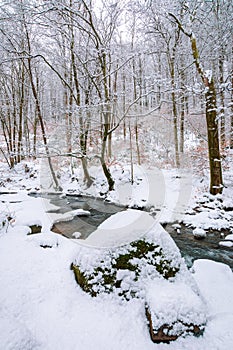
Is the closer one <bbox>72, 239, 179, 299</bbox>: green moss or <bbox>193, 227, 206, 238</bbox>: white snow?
<bbox>72, 239, 179, 299</bbox>: green moss

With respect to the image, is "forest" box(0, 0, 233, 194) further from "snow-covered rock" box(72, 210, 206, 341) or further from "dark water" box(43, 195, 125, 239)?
"snow-covered rock" box(72, 210, 206, 341)

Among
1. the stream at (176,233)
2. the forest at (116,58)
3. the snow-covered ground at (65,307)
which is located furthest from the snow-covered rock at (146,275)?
the forest at (116,58)

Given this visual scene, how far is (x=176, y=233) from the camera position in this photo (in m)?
5.51

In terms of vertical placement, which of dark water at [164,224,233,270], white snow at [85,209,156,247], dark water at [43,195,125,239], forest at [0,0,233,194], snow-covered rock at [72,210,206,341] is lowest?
dark water at [164,224,233,270]

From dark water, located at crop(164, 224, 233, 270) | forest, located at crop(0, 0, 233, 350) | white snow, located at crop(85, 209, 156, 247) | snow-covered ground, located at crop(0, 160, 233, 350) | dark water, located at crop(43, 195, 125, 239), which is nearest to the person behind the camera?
snow-covered ground, located at crop(0, 160, 233, 350)

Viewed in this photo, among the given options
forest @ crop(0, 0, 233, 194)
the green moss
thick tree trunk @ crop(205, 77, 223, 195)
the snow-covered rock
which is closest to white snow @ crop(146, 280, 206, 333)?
the snow-covered rock

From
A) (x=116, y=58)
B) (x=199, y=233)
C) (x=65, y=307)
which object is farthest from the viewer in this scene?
(x=116, y=58)

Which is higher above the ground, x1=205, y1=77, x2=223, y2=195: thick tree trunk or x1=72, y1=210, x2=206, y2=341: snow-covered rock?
x1=205, y1=77, x2=223, y2=195: thick tree trunk

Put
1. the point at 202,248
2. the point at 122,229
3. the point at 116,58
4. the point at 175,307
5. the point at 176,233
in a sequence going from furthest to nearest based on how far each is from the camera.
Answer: the point at 116,58, the point at 176,233, the point at 202,248, the point at 122,229, the point at 175,307

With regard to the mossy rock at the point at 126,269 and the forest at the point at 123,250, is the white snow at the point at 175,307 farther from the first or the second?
the mossy rock at the point at 126,269

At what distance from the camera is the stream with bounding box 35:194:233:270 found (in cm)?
434

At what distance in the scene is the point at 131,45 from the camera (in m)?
9.77

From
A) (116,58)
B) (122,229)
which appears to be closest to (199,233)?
(122,229)

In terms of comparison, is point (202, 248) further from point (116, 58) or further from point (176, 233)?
point (116, 58)
